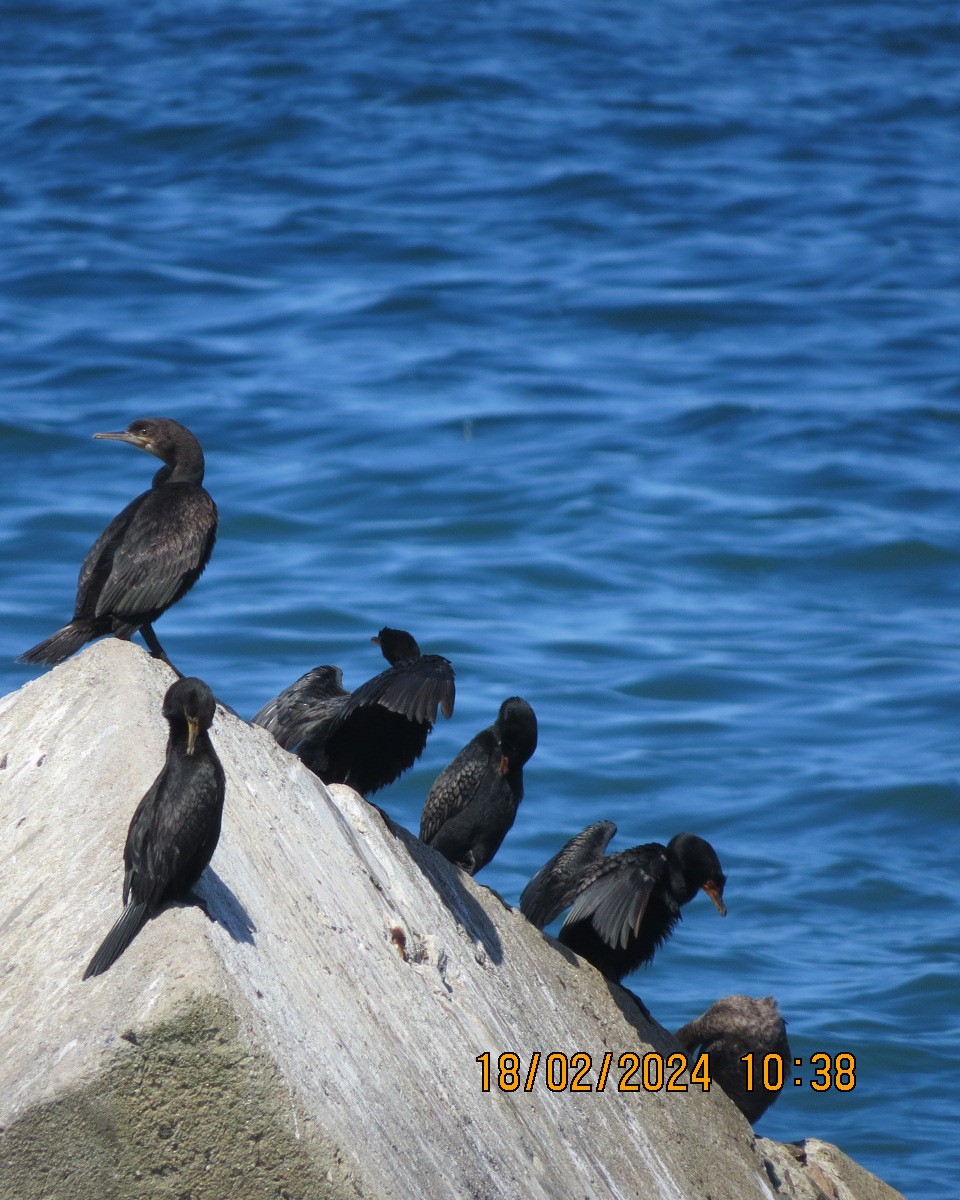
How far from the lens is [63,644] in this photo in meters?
5.30

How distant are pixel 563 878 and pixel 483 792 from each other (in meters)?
0.51

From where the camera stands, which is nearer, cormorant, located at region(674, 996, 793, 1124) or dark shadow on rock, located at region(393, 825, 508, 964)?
dark shadow on rock, located at region(393, 825, 508, 964)

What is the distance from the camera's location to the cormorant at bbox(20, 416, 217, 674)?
17.6 ft

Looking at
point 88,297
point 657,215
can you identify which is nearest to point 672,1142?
point 88,297

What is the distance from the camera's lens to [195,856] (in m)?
3.96

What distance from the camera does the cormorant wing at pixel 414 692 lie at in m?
5.27

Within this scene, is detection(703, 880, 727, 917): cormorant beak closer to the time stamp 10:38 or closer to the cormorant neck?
the time stamp 10:38

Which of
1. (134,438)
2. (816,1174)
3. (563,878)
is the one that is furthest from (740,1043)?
(134,438)

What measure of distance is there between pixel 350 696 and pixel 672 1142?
1.74m

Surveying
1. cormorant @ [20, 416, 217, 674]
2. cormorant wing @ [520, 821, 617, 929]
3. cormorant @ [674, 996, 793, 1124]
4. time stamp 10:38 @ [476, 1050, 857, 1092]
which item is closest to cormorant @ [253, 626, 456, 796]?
cormorant @ [20, 416, 217, 674]

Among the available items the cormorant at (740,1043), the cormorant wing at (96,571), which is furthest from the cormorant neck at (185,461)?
the cormorant at (740,1043)

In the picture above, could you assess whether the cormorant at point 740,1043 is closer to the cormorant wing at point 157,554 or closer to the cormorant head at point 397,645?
the cormorant head at point 397,645

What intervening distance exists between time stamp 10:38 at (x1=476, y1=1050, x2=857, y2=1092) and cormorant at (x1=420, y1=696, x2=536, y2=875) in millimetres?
880

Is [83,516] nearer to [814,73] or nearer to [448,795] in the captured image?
[448,795]
